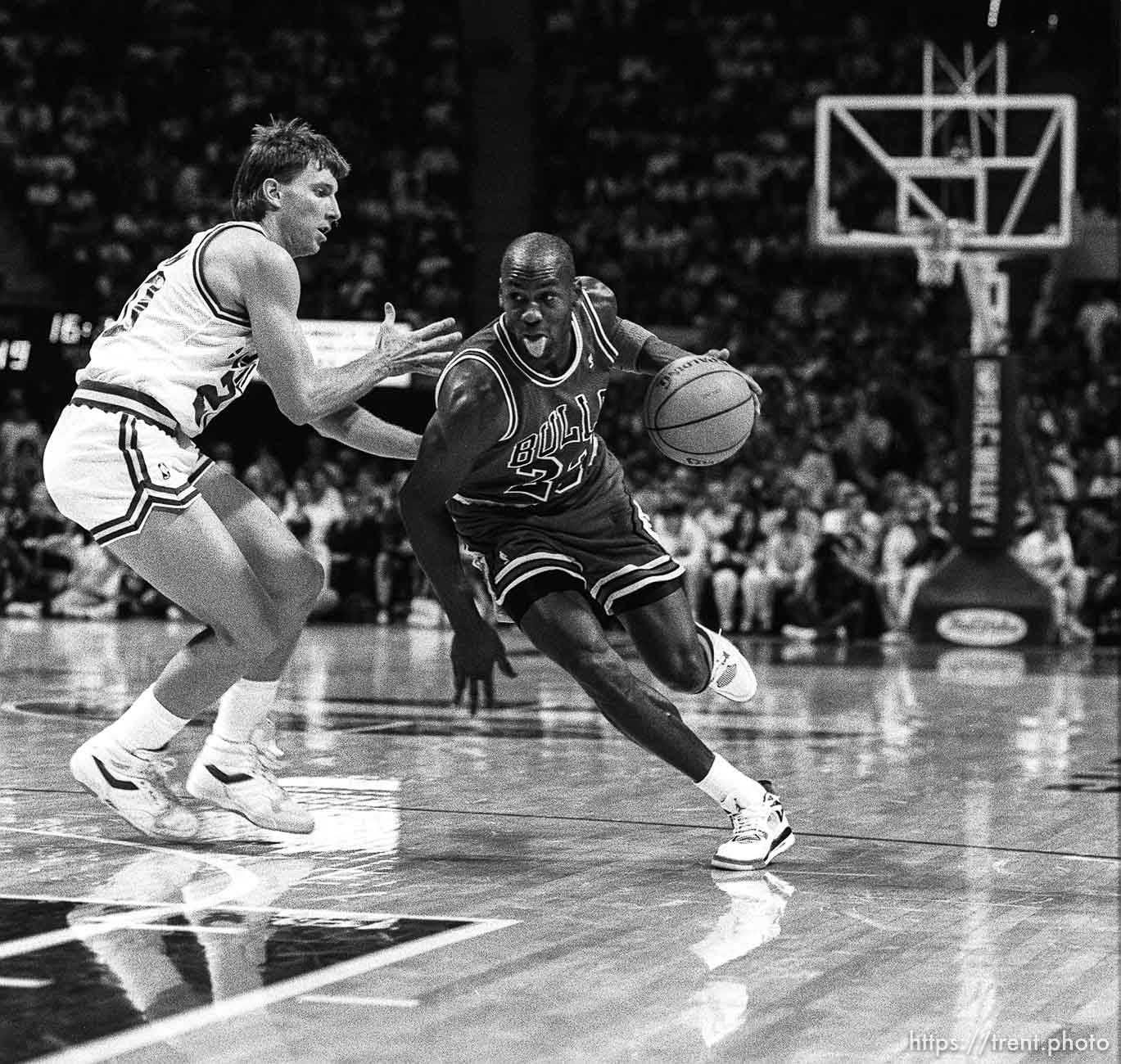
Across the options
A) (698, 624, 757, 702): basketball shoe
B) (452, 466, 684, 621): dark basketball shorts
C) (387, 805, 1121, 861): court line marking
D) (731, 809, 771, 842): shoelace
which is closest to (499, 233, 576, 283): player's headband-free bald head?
(452, 466, 684, 621): dark basketball shorts

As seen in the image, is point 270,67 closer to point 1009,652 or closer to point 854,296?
point 854,296

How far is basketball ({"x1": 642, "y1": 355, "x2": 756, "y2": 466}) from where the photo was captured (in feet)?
19.5

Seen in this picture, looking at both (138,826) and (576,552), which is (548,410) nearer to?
(576,552)

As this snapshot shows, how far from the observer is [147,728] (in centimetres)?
560

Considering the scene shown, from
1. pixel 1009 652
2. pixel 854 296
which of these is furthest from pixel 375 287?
pixel 1009 652

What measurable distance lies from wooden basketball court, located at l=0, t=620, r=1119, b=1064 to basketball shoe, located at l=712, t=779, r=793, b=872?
0.24 ft

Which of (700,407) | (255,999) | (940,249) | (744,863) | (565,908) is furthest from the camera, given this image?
(940,249)

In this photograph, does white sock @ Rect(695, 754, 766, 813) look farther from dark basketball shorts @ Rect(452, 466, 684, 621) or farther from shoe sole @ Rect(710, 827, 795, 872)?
dark basketball shorts @ Rect(452, 466, 684, 621)

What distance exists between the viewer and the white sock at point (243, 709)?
5.70 metres

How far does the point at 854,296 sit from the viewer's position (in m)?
21.8

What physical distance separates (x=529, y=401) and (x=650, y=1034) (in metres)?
2.37

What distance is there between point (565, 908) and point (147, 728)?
151cm

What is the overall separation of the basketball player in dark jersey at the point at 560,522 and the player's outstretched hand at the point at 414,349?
0.08 m

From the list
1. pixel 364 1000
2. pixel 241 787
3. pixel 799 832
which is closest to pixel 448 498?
pixel 241 787
